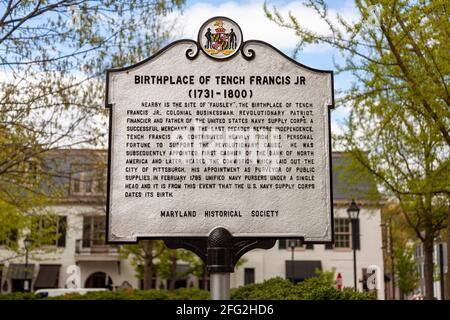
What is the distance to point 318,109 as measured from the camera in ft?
19.3

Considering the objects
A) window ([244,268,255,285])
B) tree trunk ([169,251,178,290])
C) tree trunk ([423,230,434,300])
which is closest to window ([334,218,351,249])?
window ([244,268,255,285])

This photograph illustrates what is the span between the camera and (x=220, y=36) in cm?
598

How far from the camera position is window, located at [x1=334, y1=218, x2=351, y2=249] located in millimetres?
40378

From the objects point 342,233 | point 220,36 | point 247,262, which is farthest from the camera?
point 342,233

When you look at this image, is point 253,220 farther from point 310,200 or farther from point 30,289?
point 30,289

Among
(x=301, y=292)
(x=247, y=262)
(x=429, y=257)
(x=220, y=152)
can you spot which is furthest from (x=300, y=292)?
(x=247, y=262)

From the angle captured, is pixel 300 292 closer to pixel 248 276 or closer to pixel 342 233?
pixel 248 276

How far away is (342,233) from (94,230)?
16.6 metres

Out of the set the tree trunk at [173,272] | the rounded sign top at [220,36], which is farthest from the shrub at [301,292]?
the tree trunk at [173,272]

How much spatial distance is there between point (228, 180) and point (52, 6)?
730 cm

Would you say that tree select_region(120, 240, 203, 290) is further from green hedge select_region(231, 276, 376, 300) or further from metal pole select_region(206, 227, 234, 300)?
metal pole select_region(206, 227, 234, 300)

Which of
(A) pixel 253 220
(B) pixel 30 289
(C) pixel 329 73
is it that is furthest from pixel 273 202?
(B) pixel 30 289

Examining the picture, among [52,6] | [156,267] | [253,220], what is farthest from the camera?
[156,267]

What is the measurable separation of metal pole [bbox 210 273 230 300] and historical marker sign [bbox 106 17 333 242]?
0.46 meters
